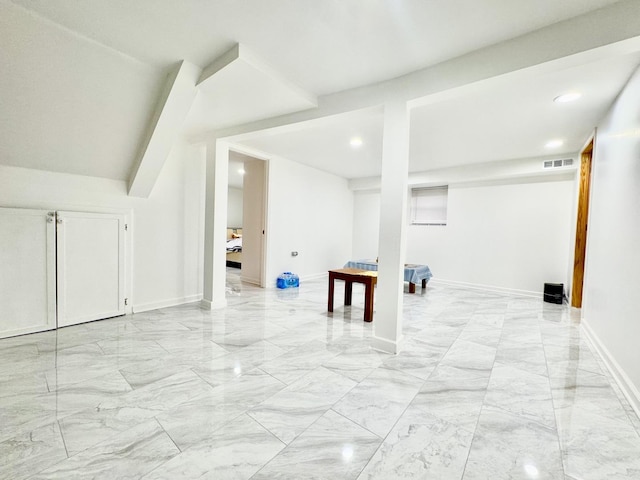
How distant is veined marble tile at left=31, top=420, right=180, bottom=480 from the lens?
120 centimetres

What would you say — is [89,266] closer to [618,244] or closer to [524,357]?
[524,357]

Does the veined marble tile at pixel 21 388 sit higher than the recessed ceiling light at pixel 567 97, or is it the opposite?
the recessed ceiling light at pixel 567 97

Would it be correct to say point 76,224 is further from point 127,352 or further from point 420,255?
point 420,255

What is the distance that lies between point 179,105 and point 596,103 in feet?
13.5

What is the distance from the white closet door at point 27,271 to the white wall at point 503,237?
5.95 m

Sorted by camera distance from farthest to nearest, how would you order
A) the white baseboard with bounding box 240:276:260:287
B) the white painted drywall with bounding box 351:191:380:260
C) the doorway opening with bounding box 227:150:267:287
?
the white painted drywall with bounding box 351:191:380:260 < the white baseboard with bounding box 240:276:260:287 < the doorway opening with bounding box 227:150:267:287

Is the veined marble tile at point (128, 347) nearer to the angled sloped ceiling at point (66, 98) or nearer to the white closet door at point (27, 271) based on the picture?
the white closet door at point (27, 271)

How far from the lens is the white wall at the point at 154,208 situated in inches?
110

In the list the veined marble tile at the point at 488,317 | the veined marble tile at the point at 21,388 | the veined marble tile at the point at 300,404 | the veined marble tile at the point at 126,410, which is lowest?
the veined marble tile at the point at 21,388

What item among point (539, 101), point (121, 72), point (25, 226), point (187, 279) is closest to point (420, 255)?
point (539, 101)

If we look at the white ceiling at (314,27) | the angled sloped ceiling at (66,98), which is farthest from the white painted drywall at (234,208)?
the white ceiling at (314,27)

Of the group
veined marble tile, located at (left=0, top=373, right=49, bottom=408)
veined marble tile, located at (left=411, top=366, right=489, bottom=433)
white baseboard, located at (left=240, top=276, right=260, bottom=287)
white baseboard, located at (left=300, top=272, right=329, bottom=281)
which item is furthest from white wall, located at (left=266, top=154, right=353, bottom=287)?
veined marble tile, located at (left=411, top=366, right=489, bottom=433)

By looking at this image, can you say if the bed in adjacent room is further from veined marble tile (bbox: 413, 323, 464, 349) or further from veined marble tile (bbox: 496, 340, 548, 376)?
veined marble tile (bbox: 496, 340, 548, 376)

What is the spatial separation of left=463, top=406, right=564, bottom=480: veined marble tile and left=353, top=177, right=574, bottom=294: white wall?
4.29 meters
